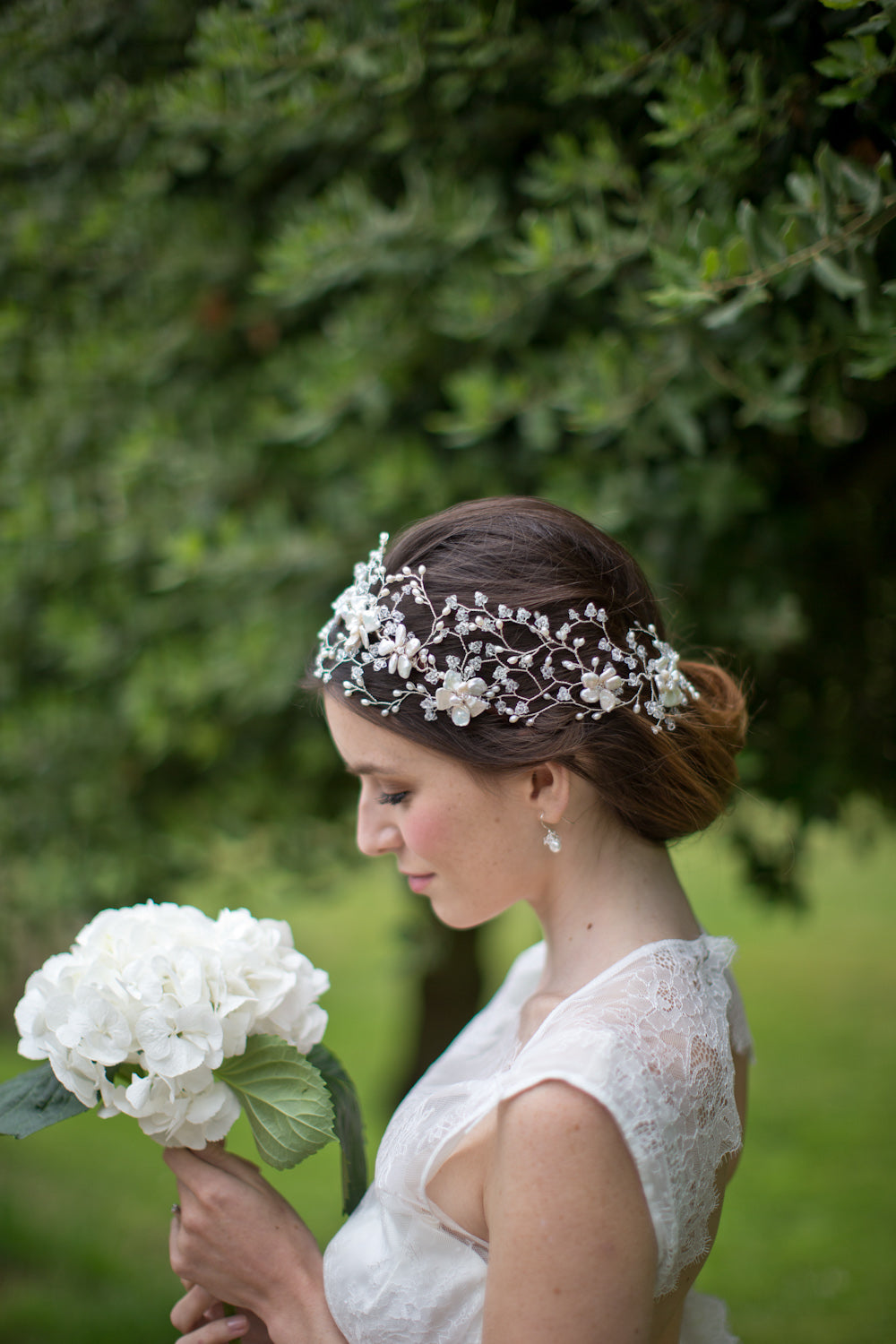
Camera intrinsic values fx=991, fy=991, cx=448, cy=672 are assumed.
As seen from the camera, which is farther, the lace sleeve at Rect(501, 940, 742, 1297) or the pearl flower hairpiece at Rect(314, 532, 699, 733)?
the pearl flower hairpiece at Rect(314, 532, 699, 733)

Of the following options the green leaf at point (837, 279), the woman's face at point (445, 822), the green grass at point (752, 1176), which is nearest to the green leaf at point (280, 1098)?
the woman's face at point (445, 822)

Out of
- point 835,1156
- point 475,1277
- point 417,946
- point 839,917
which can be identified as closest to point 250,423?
point 417,946

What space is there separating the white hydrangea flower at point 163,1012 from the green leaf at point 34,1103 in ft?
0.15

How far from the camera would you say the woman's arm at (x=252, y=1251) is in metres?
1.65

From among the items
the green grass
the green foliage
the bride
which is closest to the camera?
the bride

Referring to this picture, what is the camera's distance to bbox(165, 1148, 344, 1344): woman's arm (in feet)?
5.42

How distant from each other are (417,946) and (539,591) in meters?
2.30

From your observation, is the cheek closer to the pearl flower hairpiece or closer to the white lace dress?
the pearl flower hairpiece

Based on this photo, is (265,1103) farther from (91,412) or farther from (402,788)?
(91,412)

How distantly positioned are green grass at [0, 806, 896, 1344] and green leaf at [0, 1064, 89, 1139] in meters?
1.26

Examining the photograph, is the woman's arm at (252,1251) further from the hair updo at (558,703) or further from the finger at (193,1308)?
the hair updo at (558,703)

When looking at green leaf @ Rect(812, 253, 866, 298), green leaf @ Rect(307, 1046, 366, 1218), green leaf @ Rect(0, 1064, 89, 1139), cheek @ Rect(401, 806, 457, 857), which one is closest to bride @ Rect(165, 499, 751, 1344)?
cheek @ Rect(401, 806, 457, 857)

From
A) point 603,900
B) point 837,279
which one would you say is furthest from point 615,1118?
point 837,279

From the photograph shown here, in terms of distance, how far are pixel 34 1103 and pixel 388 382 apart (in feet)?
6.30
